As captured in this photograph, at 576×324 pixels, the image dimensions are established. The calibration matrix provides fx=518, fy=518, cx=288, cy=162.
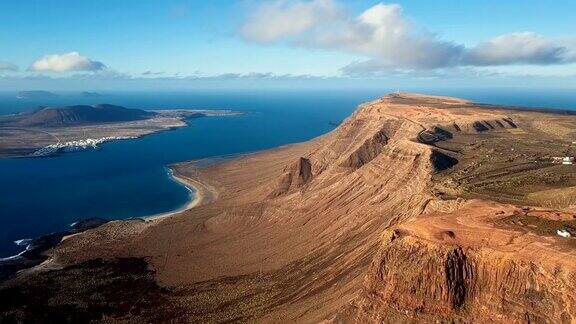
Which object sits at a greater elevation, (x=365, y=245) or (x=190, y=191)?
(x=365, y=245)

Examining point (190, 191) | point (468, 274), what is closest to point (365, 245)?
point (468, 274)

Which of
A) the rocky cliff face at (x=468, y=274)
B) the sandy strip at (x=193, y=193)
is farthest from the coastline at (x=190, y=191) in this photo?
the rocky cliff face at (x=468, y=274)

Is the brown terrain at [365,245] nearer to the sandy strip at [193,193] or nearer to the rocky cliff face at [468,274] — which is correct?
the rocky cliff face at [468,274]

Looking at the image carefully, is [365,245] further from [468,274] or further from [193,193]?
[193,193]

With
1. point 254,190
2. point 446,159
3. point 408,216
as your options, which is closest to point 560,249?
point 408,216

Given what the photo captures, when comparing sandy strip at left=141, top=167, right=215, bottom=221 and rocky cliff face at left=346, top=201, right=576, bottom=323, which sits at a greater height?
rocky cliff face at left=346, top=201, right=576, bottom=323

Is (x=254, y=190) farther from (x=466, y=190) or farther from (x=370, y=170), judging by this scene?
(x=466, y=190)

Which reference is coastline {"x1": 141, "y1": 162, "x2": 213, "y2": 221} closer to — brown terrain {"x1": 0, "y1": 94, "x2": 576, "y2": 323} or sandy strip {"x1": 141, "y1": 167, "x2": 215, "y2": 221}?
sandy strip {"x1": 141, "y1": 167, "x2": 215, "y2": 221}

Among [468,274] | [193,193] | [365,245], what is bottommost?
[193,193]

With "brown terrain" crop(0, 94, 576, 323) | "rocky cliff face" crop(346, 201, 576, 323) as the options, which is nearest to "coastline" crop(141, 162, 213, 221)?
"brown terrain" crop(0, 94, 576, 323)
